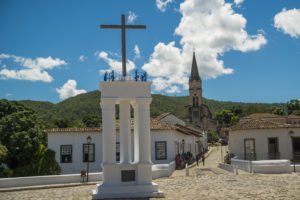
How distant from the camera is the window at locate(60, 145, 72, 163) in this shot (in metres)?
23.1

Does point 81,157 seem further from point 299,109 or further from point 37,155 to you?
point 299,109

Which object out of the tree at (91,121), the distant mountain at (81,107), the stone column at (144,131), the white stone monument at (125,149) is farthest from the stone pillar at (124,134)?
the distant mountain at (81,107)

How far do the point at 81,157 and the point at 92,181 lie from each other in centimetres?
617

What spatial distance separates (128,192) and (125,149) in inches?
66.7

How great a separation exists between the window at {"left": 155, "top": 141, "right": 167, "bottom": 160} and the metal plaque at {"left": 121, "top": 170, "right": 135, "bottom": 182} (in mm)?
11557

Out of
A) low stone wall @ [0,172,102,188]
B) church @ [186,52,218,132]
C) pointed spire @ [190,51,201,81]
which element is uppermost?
pointed spire @ [190,51,201,81]

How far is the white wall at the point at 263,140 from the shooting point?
2250 cm

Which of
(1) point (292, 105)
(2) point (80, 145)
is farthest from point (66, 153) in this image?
(1) point (292, 105)

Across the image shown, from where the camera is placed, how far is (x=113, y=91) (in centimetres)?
1216

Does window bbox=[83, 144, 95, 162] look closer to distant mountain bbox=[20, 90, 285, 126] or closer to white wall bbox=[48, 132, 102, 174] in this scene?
white wall bbox=[48, 132, 102, 174]

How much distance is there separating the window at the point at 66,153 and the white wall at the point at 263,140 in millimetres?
12740

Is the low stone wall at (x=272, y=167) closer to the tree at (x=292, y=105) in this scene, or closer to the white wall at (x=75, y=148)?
the white wall at (x=75, y=148)

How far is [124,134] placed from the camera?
41.4ft

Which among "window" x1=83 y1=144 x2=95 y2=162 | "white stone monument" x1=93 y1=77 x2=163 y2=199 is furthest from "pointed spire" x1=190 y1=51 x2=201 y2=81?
"white stone monument" x1=93 y1=77 x2=163 y2=199
